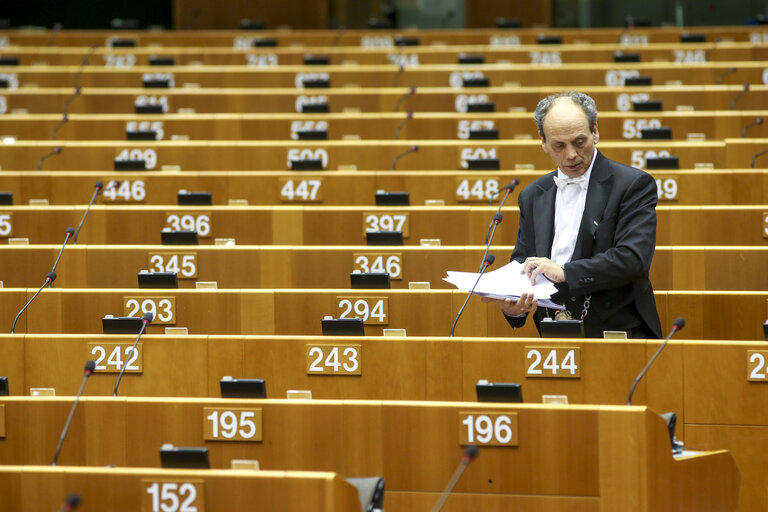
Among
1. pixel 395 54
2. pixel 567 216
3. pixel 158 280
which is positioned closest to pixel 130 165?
pixel 158 280

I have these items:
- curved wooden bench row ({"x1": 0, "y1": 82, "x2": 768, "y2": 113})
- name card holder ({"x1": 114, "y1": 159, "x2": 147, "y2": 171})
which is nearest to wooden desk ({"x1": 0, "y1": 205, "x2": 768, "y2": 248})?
name card holder ({"x1": 114, "y1": 159, "x2": 147, "y2": 171})

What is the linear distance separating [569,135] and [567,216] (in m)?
0.17

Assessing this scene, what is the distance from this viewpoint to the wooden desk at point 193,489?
1457 millimetres

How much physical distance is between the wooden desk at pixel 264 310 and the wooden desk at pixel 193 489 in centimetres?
123

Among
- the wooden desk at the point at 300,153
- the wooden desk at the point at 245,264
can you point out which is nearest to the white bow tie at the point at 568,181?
the wooden desk at the point at 245,264

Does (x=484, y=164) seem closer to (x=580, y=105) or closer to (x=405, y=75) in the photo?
(x=405, y=75)

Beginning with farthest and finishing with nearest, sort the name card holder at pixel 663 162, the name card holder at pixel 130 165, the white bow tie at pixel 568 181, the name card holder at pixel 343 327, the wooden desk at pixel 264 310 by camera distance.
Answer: the name card holder at pixel 130 165
the name card holder at pixel 663 162
the wooden desk at pixel 264 310
the name card holder at pixel 343 327
the white bow tie at pixel 568 181

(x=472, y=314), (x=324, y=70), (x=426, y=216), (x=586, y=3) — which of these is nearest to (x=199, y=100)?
(x=324, y=70)

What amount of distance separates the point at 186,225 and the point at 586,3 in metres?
4.11

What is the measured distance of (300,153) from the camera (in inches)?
160

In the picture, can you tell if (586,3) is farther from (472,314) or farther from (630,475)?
(630,475)

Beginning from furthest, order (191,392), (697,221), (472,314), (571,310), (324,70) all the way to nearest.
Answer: (324,70), (697,221), (472,314), (191,392), (571,310)

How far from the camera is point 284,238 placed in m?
3.37

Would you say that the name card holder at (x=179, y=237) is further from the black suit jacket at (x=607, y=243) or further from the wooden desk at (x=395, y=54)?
the wooden desk at (x=395, y=54)
